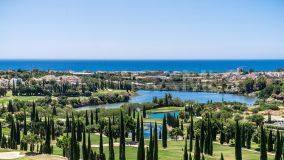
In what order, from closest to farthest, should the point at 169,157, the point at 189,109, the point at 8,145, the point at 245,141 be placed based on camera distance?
1. the point at 169,157
2. the point at 8,145
3. the point at 245,141
4. the point at 189,109

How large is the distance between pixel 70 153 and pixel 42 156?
6215 millimetres

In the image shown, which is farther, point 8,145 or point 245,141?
point 245,141

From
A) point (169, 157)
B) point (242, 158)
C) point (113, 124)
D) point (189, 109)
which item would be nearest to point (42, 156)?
point (169, 157)

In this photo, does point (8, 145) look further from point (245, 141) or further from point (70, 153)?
point (245, 141)

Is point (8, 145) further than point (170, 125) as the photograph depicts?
No

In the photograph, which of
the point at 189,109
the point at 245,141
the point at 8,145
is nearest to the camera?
the point at 8,145

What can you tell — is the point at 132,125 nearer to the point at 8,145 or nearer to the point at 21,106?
the point at 8,145

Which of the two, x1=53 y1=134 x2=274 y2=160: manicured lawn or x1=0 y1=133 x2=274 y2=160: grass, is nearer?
x1=0 y1=133 x2=274 y2=160: grass

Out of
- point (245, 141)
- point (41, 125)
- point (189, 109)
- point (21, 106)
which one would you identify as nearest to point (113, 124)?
point (41, 125)

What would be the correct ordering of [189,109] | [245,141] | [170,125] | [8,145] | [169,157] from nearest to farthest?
1. [169,157]
2. [8,145]
3. [245,141]
4. [170,125]
5. [189,109]

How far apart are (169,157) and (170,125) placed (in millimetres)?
44325

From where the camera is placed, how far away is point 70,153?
251 feet

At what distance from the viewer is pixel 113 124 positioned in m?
108

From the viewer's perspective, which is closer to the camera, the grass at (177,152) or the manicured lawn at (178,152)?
the grass at (177,152)
